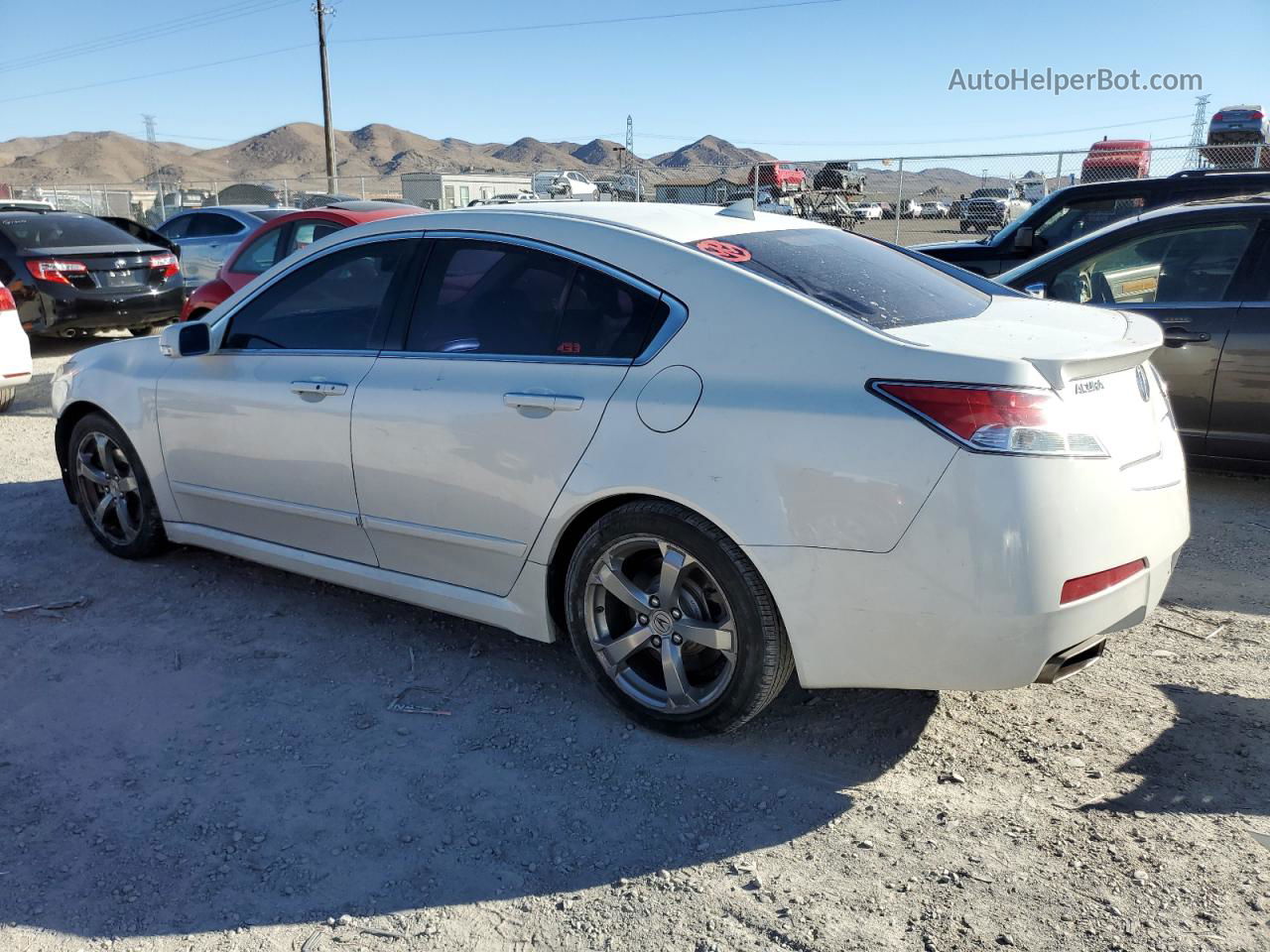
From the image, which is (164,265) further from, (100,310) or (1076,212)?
(1076,212)

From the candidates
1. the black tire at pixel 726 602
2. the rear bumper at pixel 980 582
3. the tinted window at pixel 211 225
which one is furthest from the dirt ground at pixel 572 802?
the tinted window at pixel 211 225

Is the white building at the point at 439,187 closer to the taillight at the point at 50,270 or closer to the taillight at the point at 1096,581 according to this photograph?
the taillight at the point at 50,270

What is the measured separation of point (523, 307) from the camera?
3555 millimetres

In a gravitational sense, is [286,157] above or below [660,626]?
above

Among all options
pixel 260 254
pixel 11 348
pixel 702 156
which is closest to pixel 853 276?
pixel 11 348

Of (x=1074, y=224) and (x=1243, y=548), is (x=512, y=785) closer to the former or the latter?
(x=1243, y=548)

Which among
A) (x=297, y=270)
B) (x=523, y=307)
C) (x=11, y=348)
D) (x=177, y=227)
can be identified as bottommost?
(x=11, y=348)

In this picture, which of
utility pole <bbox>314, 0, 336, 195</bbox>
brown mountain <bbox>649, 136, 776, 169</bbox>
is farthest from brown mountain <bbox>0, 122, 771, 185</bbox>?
utility pole <bbox>314, 0, 336, 195</bbox>

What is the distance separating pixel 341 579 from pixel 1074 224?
7.54 metres

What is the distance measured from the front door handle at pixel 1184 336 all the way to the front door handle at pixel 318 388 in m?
4.29

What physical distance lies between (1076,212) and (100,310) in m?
9.31

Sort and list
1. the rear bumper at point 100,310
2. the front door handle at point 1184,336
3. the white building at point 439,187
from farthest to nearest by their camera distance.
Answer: the white building at point 439,187 < the rear bumper at point 100,310 < the front door handle at point 1184,336

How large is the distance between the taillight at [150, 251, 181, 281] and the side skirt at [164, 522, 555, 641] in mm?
7537

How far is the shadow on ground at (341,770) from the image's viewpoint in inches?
107
